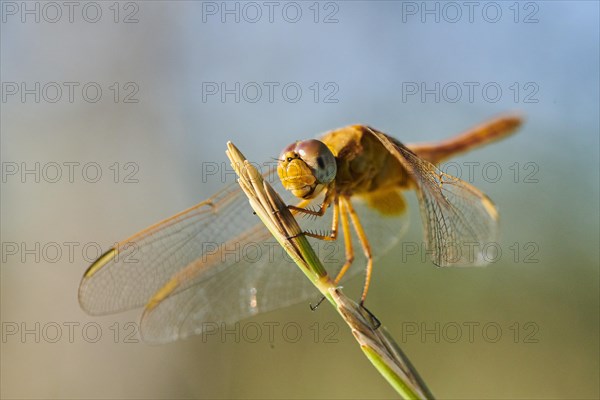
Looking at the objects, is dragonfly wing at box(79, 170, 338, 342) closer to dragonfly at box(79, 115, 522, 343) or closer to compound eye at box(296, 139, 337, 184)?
dragonfly at box(79, 115, 522, 343)

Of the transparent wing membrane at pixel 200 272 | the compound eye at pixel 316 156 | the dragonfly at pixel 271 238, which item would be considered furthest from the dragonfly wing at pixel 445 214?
the transparent wing membrane at pixel 200 272

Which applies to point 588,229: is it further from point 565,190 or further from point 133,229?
point 133,229

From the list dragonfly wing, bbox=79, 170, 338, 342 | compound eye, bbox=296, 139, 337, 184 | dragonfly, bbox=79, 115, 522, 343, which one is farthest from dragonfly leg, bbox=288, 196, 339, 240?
dragonfly wing, bbox=79, 170, 338, 342

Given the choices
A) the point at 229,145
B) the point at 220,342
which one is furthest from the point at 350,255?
the point at 220,342

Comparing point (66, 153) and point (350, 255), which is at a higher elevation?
point (66, 153)

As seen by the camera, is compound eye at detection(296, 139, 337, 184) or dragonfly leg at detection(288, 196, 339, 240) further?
dragonfly leg at detection(288, 196, 339, 240)

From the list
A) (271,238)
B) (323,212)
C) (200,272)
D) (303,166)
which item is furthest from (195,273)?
(303,166)

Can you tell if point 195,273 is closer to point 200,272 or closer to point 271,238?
point 200,272
